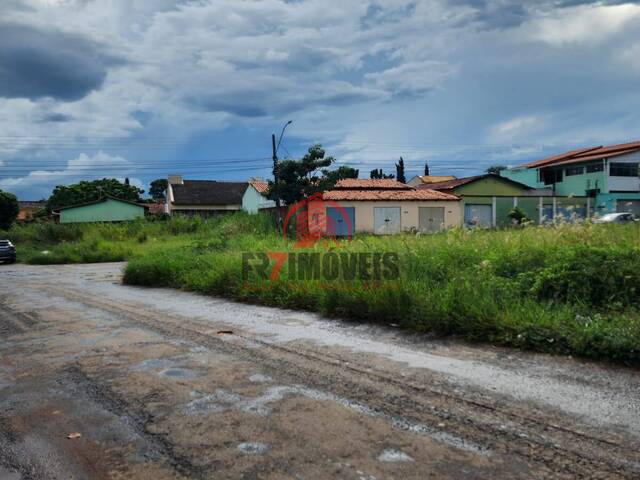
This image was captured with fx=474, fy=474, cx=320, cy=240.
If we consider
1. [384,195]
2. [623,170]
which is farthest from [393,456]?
[623,170]

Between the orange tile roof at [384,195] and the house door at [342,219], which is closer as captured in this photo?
the house door at [342,219]

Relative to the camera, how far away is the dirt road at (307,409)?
282 cm

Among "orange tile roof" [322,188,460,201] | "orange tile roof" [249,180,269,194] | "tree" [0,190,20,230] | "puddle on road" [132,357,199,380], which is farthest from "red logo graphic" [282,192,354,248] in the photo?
"tree" [0,190,20,230]

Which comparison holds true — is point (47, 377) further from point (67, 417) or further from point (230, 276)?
point (230, 276)

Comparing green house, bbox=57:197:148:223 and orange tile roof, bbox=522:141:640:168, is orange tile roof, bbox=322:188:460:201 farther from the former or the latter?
green house, bbox=57:197:148:223

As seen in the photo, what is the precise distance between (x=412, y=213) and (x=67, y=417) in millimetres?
29326

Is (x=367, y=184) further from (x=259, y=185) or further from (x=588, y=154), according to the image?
(x=588, y=154)

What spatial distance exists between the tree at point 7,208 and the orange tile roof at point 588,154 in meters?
50.2

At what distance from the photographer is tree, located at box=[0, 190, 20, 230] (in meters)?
43.7

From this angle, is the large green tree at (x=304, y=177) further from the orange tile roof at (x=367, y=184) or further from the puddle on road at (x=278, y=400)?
the puddle on road at (x=278, y=400)

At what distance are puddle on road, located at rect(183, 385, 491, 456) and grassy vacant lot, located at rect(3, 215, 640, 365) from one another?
7.52 ft

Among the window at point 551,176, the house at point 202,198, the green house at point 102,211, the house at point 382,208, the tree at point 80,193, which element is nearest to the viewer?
the house at point 382,208

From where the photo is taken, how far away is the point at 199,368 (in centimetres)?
475

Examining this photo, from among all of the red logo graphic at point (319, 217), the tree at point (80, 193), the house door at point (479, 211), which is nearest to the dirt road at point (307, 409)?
the red logo graphic at point (319, 217)
